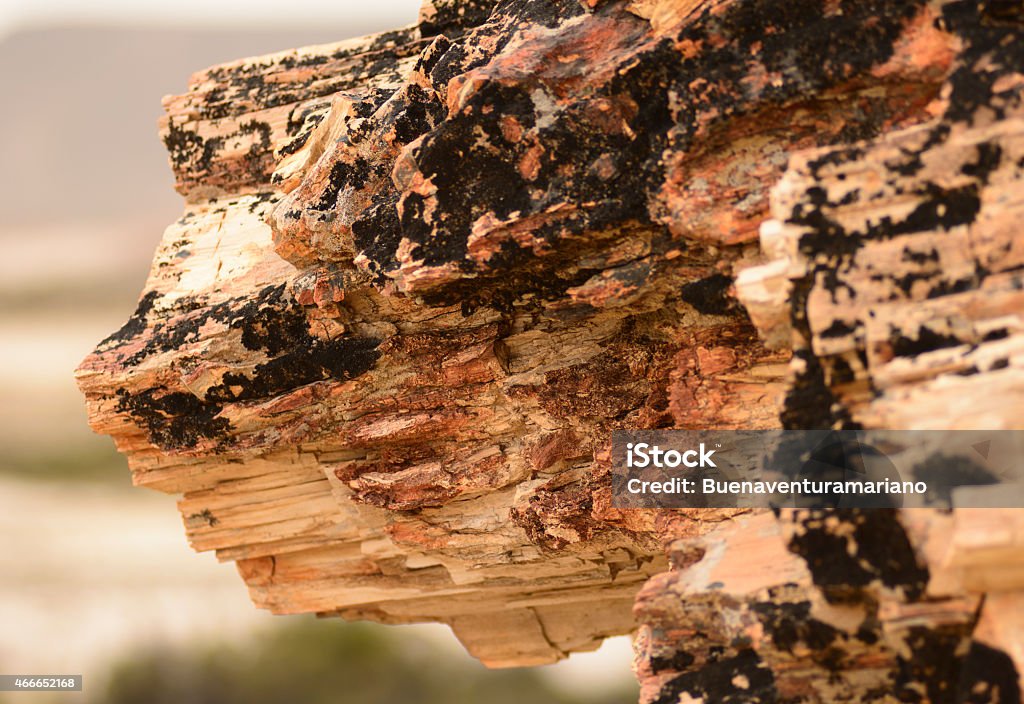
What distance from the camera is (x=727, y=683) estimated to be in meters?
4.33

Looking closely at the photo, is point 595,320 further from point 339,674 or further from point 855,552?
point 339,674

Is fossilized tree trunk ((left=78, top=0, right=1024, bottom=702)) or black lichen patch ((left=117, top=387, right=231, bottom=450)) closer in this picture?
fossilized tree trunk ((left=78, top=0, right=1024, bottom=702))

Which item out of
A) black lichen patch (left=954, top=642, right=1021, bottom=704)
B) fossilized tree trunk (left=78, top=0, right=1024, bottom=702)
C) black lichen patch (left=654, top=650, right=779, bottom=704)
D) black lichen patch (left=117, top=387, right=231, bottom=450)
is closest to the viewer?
black lichen patch (left=954, top=642, right=1021, bottom=704)

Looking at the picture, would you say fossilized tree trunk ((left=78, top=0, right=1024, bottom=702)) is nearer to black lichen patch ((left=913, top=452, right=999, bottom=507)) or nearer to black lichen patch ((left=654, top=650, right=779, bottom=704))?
black lichen patch ((left=654, top=650, right=779, bottom=704))

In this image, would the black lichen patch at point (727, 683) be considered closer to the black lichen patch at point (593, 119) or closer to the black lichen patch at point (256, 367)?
the black lichen patch at point (593, 119)

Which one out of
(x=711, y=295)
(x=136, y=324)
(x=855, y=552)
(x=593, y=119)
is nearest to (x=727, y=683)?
(x=855, y=552)

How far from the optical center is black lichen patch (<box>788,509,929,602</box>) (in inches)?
147

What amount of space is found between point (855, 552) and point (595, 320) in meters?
2.38

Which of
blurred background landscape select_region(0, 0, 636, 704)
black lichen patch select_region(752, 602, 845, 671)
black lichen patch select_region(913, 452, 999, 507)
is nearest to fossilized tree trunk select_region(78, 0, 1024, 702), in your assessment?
black lichen patch select_region(752, 602, 845, 671)

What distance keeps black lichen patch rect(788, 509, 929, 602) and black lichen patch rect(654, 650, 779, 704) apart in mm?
567

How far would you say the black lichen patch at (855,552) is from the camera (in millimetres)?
3742

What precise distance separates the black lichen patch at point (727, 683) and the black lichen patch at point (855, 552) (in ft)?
1.86

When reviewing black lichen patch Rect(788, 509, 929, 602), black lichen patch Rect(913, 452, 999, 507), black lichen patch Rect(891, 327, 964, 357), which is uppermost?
black lichen patch Rect(891, 327, 964, 357)

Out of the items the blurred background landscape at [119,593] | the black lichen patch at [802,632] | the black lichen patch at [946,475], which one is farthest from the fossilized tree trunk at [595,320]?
the blurred background landscape at [119,593]
